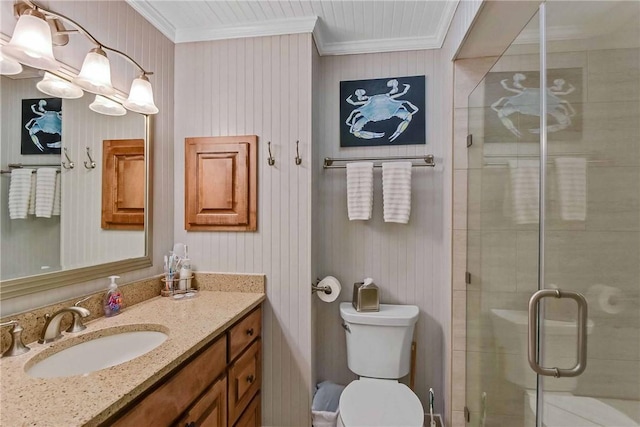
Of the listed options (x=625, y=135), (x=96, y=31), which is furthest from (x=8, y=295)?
(x=625, y=135)

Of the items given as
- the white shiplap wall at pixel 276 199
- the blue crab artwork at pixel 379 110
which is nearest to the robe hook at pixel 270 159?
the white shiplap wall at pixel 276 199

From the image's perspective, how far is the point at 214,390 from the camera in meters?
1.23

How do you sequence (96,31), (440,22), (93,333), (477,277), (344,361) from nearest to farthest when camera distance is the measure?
(93,333) → (96,31) → (477,277) → (440,22) → (344,361)

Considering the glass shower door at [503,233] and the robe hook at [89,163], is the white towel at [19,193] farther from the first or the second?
the glass shower door at [503,233]

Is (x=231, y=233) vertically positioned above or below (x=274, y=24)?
below

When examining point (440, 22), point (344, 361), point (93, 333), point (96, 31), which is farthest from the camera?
point (344, 361)

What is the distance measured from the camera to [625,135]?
3.49 ft

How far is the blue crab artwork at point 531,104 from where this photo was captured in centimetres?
118

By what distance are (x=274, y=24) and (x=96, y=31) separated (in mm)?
892

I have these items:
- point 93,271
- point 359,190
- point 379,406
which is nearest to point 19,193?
point 93,271

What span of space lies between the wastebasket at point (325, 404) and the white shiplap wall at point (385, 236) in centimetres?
10

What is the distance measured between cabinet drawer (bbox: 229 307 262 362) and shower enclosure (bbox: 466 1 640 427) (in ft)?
3.93

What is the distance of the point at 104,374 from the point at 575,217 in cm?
167

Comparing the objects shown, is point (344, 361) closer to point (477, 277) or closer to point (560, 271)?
point (477, 277)
